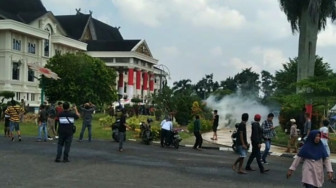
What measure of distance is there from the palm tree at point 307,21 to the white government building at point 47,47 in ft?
58.5

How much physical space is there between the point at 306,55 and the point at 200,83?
286ft

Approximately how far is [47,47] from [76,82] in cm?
2166

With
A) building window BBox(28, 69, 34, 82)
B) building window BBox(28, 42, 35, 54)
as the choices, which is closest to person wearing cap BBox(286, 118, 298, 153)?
building window BBox(28, 69, 34, 82)

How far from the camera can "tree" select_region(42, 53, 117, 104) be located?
49875mm

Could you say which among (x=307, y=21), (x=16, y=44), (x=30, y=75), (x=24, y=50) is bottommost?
(x=30, y=75)

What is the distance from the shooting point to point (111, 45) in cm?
9250

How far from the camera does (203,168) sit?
1406 cm

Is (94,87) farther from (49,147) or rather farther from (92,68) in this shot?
(49,147)

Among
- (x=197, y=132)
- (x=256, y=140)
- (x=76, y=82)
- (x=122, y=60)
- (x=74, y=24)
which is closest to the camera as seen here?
(x=256, y=140)

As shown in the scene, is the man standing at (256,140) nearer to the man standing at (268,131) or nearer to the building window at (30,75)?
the man standing at (268,131)

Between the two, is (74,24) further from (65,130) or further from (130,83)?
(65,130)

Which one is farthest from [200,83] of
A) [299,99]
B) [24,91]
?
[299,99]

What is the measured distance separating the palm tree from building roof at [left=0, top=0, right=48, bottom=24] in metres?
42.3

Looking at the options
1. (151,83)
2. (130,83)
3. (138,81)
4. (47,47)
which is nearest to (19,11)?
(47,47)
